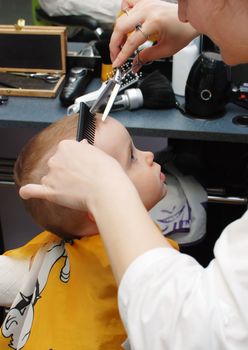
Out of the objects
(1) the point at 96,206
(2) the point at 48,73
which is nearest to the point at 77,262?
(1) the point at 96,206

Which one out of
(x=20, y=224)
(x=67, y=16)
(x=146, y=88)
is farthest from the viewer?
(x=20, y=224)

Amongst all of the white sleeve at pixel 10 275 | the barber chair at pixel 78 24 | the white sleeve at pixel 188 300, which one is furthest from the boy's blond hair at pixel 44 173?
the barber chair at pixel 78 24

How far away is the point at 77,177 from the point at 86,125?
0.87 feet

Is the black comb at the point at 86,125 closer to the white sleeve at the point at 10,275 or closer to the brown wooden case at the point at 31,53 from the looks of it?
the white sleeve at the point at 10,275

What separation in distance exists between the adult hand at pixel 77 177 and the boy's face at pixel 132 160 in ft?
0.87

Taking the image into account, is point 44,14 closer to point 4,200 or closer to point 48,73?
point 48,73

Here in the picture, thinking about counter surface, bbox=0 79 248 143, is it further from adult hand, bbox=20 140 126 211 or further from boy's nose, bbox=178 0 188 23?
adult hand, bbox=20 140 126 211

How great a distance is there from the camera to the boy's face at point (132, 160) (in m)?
1.07

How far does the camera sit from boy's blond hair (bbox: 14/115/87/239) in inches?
40.9

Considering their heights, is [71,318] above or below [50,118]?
below

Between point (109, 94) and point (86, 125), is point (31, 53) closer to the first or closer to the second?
point (109, 94)

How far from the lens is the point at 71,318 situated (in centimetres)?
102

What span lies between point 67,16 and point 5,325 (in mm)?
1141

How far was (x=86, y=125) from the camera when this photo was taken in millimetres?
1004
